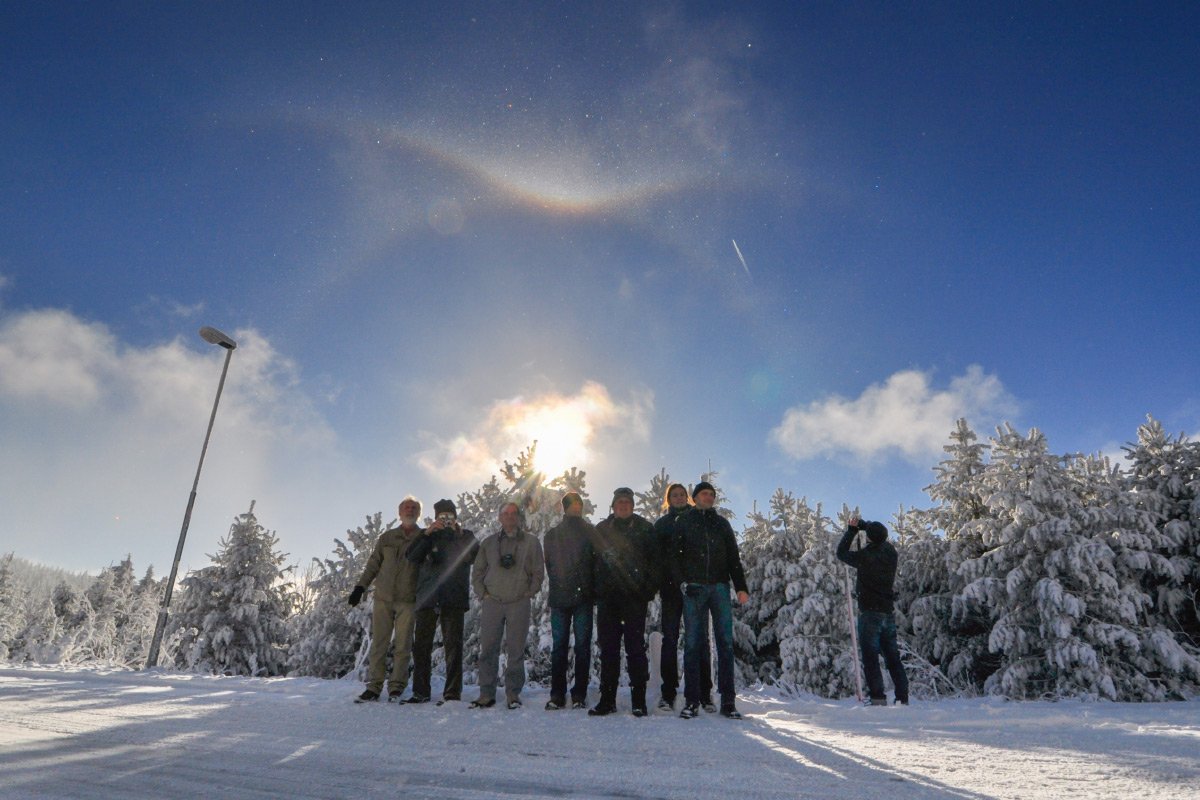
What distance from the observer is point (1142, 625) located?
599 inches

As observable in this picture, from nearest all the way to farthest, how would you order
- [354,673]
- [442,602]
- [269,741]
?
[269,741]
[442,602]
[354,673]

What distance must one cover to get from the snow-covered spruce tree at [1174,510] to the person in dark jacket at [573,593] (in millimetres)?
18157

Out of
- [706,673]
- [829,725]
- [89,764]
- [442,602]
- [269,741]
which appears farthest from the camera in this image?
[442,602]

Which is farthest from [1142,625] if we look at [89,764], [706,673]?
[89,764]

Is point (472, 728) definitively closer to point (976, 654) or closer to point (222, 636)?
point (976, 654)

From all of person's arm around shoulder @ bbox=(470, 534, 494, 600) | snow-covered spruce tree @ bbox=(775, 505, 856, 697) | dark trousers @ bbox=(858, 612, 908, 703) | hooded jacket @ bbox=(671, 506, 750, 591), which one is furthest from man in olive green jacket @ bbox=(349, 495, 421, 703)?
snow-covered spruce tree @ bbox=(775, 505, 856, 697)

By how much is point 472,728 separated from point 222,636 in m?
25.8

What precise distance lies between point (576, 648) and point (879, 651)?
3.52 meters

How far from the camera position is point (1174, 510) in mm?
17031

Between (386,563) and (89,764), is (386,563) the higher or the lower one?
the higher one

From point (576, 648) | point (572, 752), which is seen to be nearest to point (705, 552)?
point (576, 648)

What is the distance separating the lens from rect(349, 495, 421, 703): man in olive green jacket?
6.12 meters

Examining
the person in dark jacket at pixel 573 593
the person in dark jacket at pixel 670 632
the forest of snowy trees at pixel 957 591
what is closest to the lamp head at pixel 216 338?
the forest of snowy trees at pixel 957 591

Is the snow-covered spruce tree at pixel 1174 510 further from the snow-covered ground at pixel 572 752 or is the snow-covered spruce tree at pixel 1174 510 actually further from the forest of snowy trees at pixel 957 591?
the snow-covered ground at pixel 572 752
